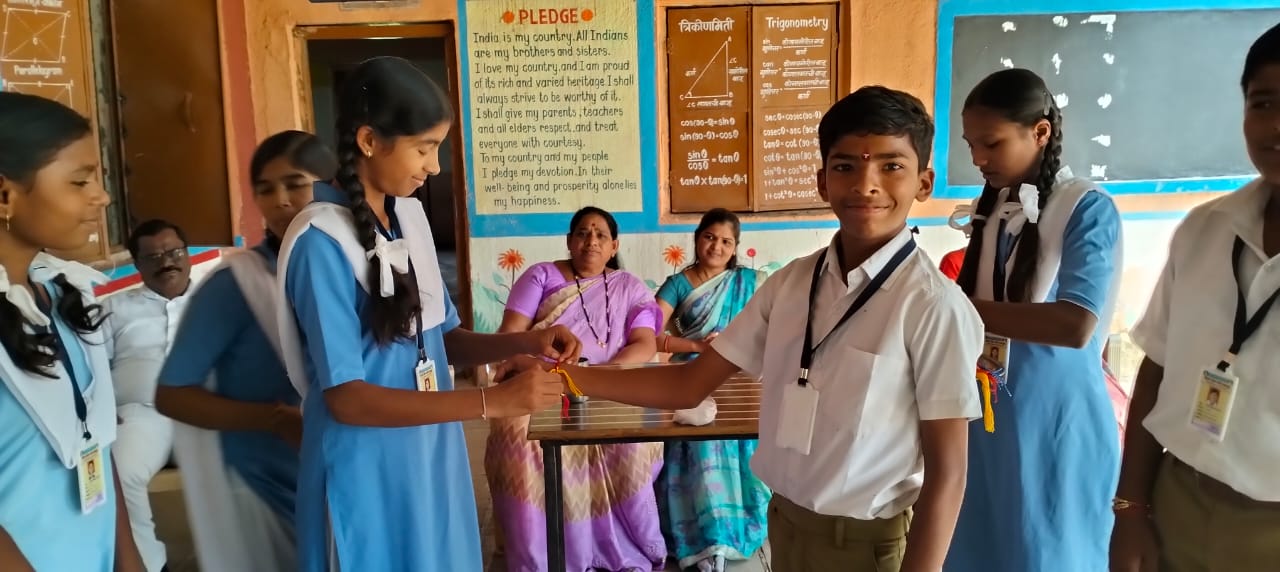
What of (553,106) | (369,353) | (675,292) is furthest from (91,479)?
(553,106)

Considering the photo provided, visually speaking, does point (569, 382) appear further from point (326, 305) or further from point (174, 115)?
point (174, 115)

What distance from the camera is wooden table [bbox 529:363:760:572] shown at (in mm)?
2090

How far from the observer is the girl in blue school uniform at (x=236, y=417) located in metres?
1.50

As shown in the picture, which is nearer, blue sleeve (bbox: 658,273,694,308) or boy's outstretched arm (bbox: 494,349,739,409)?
boy's outstretched arm (bbox: 494,349,739,409)

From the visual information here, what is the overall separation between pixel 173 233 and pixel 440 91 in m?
2.27

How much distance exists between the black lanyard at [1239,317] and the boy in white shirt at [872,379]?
14.1 inches

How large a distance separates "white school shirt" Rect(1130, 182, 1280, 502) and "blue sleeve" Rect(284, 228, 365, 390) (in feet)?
4.18

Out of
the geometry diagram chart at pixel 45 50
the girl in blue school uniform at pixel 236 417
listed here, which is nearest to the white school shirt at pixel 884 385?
the girl in blue school uniform at pixel 236 417

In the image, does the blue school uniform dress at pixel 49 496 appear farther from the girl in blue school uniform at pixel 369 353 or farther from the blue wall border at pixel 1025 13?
the blue wall border at pixel 1025 13

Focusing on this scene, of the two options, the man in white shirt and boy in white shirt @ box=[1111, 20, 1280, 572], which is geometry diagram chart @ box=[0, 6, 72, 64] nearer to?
the man in white shirt

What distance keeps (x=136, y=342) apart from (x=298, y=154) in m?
1.77

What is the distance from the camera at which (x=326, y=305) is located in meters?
1.23

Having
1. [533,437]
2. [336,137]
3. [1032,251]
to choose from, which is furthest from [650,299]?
[336,137]

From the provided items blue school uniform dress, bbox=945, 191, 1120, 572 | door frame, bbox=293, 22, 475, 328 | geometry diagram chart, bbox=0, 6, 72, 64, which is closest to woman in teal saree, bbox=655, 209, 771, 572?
blue school uniform dress, bbox=945, 191, 1120, 572
